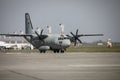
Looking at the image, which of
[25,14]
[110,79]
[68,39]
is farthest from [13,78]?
[25,14]

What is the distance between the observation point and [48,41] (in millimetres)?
64062

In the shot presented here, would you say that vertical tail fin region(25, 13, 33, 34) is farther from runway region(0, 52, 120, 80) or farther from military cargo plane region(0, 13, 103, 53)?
runway region(0, 52, 120, 80)

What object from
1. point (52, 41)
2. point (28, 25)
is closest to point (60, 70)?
point (52, 41)

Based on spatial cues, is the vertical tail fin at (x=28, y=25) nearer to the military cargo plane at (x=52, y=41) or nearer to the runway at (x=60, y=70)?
the military cargo plane at (x=52, y=41)

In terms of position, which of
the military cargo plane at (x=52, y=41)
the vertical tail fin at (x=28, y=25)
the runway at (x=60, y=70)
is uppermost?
the vertical tail fin at (x=28, y=25)

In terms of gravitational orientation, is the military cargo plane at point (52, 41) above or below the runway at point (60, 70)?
above

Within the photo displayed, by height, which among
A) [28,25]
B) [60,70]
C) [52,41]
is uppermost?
[28,25]

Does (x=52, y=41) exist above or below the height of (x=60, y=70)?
above

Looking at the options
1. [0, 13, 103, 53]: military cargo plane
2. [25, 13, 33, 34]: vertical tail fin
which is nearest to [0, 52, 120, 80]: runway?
[0, 13, 103, 53]: military cargo plane

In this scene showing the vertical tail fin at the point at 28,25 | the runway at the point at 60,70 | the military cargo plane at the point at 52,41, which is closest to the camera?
the runway at the point at 60,70

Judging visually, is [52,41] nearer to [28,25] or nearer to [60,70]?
[28,25]

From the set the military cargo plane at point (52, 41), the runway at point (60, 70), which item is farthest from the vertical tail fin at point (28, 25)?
the runway at point (60, 70)

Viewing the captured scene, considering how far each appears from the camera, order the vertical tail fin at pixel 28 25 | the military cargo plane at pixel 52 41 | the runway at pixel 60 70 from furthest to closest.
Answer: the vertical tail fin at pixel 28 25 → the military cargo plane at pixel 52 41 → the runway at pixel 60 70

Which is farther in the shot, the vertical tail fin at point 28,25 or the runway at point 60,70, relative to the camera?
the vertical tail fin at point 28,25
